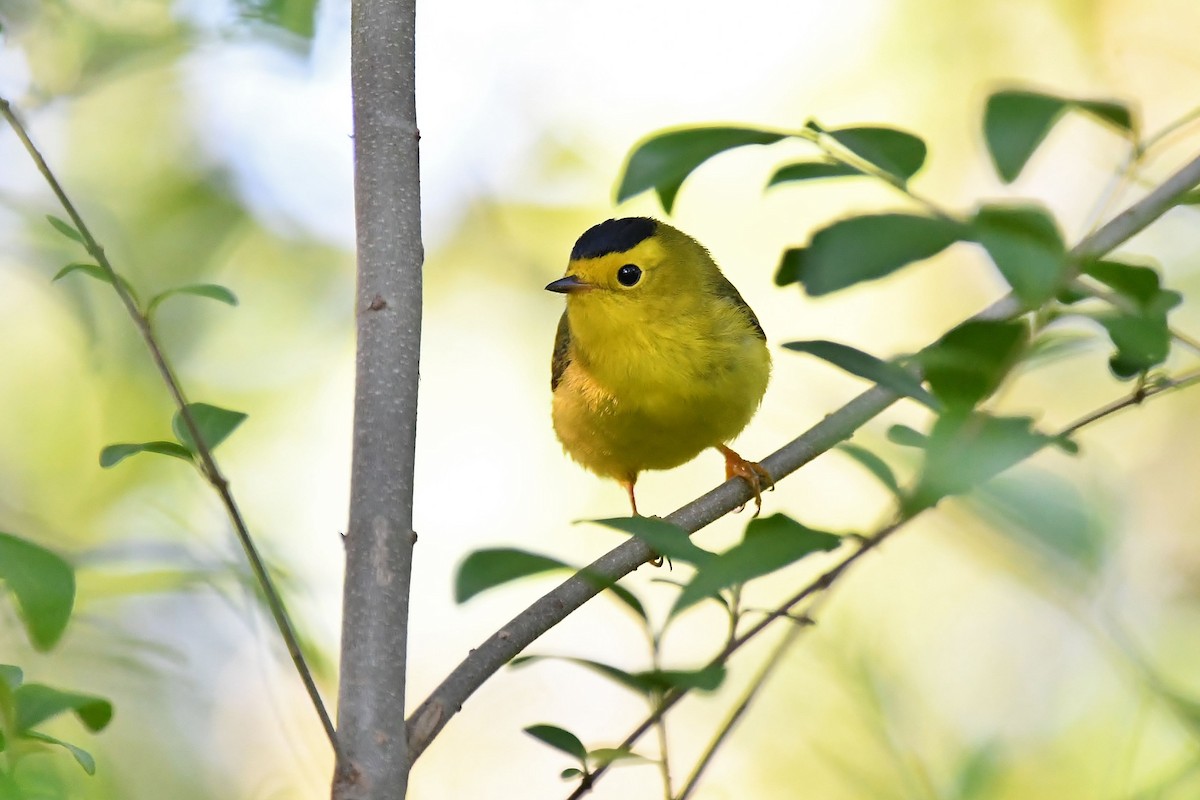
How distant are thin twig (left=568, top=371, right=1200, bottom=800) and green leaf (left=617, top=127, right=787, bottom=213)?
0.38 m

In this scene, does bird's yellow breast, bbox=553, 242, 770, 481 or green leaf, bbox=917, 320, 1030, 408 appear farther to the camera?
bird's yellow breast, bbox=553, 242, 770, 481


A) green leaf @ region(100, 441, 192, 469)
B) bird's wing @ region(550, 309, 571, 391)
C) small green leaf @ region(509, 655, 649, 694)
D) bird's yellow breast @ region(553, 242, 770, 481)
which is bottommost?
small green leaf @ region(509, 655, 649, 694)

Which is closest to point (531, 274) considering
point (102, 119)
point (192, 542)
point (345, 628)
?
point (102, 119)

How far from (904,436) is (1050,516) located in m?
0.26

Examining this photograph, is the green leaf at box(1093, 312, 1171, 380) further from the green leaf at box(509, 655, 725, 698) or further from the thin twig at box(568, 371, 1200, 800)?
the green leaf at box(509, 655, 725, 698)

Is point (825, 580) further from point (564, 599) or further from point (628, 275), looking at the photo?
point (628, 275)

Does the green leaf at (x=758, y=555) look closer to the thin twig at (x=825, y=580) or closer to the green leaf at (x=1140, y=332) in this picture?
the thin twig at (x=825, y=580)

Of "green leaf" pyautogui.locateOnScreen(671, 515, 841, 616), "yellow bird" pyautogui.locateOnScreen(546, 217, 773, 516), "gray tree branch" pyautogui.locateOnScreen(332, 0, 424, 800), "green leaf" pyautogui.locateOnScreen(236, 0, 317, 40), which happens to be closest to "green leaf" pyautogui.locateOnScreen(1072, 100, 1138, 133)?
"green leaf" pyautogui.locateOnScreen(671, 515, 841, 616)

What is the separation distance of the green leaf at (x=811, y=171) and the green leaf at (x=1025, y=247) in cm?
19

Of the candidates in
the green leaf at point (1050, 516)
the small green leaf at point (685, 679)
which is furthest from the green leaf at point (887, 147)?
the small green leaf at point (685, 679)

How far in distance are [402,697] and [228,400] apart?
14.4 ft

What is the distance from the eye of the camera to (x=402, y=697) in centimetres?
152

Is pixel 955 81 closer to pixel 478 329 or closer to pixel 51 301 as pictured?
pixel 478 329

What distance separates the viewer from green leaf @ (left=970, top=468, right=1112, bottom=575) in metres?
0.86
